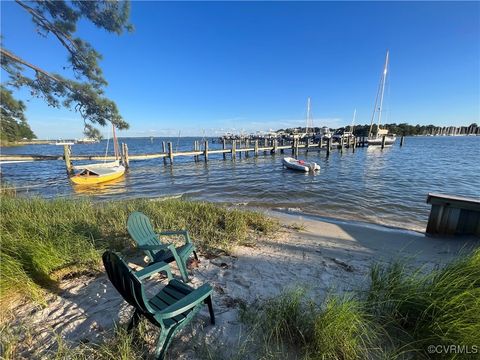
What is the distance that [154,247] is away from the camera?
10.8ft

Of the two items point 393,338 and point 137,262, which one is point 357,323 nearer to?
point 393,338

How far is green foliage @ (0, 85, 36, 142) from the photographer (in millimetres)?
5969

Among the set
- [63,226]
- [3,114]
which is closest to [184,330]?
[63,226]

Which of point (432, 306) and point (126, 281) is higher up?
point (126, 281)

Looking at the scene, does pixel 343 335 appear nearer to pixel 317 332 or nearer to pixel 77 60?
pixel 317 332

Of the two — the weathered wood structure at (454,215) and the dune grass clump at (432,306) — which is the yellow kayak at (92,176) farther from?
the weathered wood structure at (454,215)

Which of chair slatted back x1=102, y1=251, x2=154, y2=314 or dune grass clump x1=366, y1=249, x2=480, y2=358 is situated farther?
dune grass clump x1=366, y1=249, x2=480, y2=358

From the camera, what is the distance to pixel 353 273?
3.70 m

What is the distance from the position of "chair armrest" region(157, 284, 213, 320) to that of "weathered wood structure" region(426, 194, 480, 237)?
→ 6252mm

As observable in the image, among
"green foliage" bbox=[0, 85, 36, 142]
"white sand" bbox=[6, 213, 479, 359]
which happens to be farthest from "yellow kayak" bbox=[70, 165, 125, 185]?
"white sand" bbox=[6, 213, 479, 359]

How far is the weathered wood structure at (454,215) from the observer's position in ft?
18.0

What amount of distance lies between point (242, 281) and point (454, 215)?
570cm

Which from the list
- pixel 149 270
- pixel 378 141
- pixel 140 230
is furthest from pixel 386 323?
pixel 378 141

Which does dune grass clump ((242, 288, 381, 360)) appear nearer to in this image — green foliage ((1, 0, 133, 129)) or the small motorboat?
green foliage ((1, 0, 133, 129))
